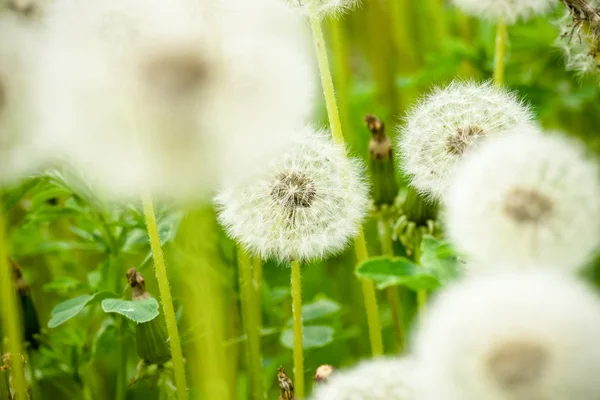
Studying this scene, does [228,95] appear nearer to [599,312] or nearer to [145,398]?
[599,312]

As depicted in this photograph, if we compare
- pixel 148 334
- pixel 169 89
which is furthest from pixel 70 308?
pixel 169 89

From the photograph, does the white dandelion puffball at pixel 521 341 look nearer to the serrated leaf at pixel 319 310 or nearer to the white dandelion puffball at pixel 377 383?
the white dandelion puffball at pixel 377 383

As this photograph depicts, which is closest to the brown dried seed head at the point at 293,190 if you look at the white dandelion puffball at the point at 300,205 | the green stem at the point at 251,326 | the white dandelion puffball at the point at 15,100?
the white dandelion puffball at the point at 300,205

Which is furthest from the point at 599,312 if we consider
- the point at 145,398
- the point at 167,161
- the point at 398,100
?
the point at 398,100

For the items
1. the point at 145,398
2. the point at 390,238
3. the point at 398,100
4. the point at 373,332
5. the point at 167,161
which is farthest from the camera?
the point at 398,100

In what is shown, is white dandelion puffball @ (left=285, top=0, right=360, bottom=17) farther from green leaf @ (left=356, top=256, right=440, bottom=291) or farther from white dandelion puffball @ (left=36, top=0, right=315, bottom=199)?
green leaf @ (left=356, top=256, right=440, bottom=291)

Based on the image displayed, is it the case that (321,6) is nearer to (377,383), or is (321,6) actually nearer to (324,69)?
(324,69)
